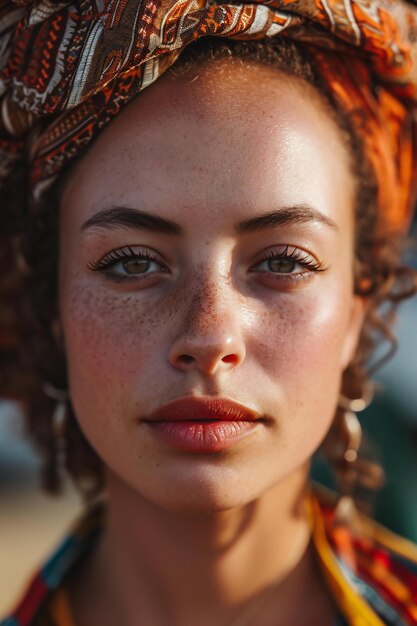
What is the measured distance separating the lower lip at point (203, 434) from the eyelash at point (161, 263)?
321mm

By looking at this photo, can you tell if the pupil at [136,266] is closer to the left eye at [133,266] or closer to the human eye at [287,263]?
the left eye at [133,266]

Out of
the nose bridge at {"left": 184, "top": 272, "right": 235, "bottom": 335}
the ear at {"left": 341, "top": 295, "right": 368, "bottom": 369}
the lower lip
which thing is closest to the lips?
the lower lip

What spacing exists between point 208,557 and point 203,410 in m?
0.47

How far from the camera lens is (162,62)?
1.74 m

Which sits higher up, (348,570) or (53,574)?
(348,570)

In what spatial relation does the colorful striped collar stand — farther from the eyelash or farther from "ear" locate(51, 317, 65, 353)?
the eyelash

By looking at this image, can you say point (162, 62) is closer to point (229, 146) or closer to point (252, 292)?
point (229, 146)

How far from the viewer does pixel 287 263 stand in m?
1.79

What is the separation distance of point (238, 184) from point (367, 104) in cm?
49

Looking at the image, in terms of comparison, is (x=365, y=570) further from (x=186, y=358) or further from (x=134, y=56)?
(x=134, y=56)

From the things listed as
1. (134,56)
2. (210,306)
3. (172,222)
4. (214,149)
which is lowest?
(210,306)

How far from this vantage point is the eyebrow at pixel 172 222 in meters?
1.71

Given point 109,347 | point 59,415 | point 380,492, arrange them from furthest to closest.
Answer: point 380,492
point 59,415
point 109,347

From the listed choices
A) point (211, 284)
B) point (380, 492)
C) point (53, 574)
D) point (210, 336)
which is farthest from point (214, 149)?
point (380, 492)
